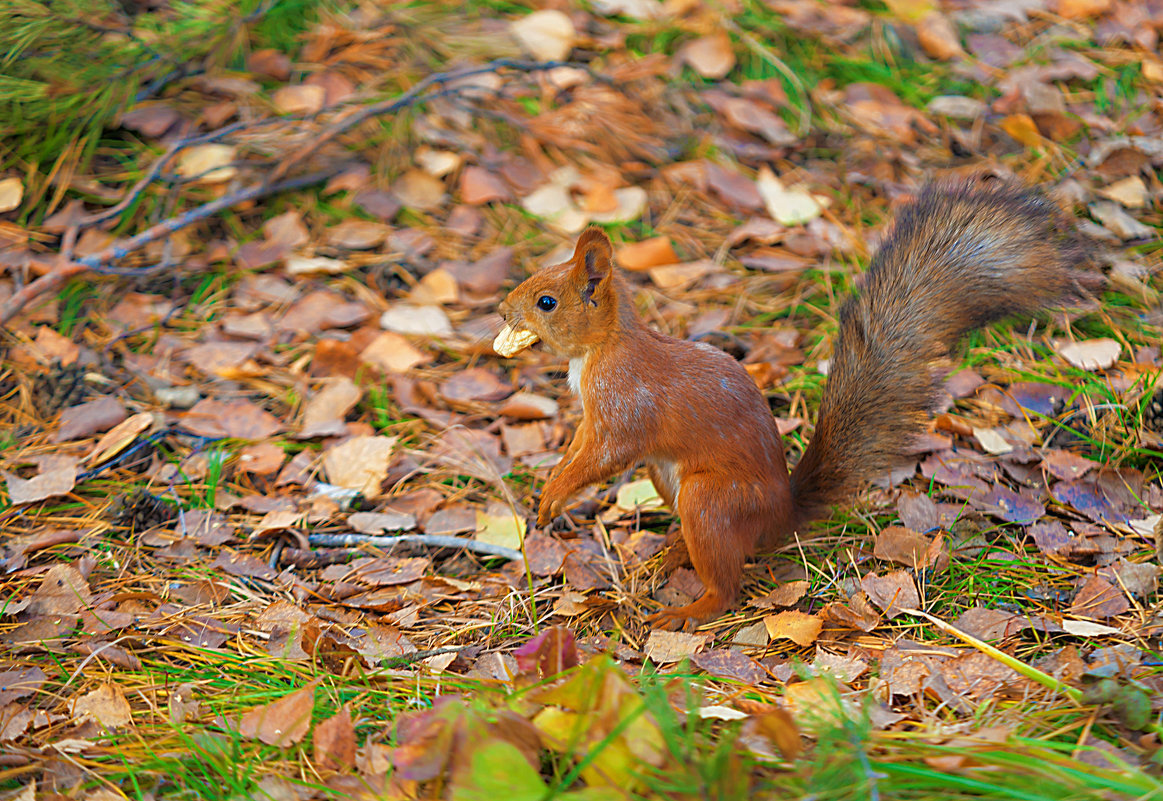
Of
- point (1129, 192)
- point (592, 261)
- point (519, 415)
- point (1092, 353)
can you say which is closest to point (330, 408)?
point (519, 415)

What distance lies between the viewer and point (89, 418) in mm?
2438

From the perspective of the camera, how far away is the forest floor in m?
1.38

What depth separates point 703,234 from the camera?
10.2ft

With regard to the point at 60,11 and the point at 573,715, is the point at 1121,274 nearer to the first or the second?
the point at 573,715

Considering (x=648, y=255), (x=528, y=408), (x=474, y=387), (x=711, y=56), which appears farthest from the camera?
(x=711, y=56)

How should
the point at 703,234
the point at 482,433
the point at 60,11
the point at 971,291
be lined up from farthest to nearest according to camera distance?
the point at 703,234
the point at 60,11
the point at 482,433
the point at 971,291

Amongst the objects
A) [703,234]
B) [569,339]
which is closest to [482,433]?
[569,339]

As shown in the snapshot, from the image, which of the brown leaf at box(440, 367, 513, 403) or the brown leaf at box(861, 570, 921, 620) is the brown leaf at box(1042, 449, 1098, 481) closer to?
the brown leaf at box(861, 570, 921, 620)

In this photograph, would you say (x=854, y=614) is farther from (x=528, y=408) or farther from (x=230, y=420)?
(x=230, y=420)

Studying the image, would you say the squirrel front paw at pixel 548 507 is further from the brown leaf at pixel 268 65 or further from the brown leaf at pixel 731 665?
the brown leaf at pixel 268 65

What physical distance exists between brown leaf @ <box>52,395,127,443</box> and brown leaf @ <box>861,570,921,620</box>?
197cm

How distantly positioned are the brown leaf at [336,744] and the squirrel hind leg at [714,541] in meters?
0.73

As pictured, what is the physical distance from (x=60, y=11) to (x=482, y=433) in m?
1.84

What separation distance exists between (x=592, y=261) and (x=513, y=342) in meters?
0.30
